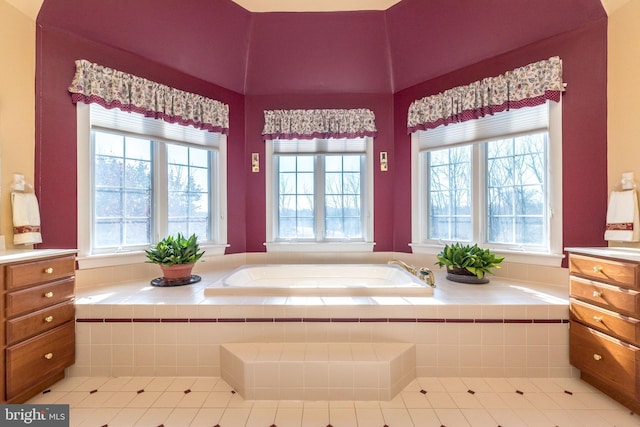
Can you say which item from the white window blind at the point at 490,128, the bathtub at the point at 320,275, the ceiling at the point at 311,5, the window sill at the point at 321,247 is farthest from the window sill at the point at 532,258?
the ceiling at the point at 311,5

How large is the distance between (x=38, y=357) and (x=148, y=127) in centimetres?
190

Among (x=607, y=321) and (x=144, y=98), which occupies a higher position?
(x=144, y=98)

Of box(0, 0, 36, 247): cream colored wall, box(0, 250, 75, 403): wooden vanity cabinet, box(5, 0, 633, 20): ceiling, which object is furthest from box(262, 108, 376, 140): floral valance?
box(0, 250, 75, 403): wooden vanity cabinet

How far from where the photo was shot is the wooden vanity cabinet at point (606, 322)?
141cm

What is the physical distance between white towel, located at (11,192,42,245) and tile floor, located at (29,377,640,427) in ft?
3.18

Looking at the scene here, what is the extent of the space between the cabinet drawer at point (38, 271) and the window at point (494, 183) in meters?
2.86

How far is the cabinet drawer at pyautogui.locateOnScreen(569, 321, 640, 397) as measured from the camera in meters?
1.40

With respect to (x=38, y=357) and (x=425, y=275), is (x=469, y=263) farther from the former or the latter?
(x=38, y=357)

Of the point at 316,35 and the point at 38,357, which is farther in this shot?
the point at 316,35

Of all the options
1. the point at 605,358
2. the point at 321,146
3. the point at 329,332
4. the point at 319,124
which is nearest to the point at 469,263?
the point at 605,358

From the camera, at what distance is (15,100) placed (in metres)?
1.91

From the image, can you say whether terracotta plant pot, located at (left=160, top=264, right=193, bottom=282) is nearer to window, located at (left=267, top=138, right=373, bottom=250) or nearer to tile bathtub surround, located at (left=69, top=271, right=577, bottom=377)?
tile bathtub surround, located at (left=69, top=271, right=577, bottom=377)

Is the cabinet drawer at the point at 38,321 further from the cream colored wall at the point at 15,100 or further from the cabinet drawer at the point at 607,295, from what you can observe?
the cabinet drawer at the point at 607,295

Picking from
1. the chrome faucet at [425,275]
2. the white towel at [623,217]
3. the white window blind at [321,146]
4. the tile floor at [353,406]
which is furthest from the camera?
the white window blind at [321,146]
